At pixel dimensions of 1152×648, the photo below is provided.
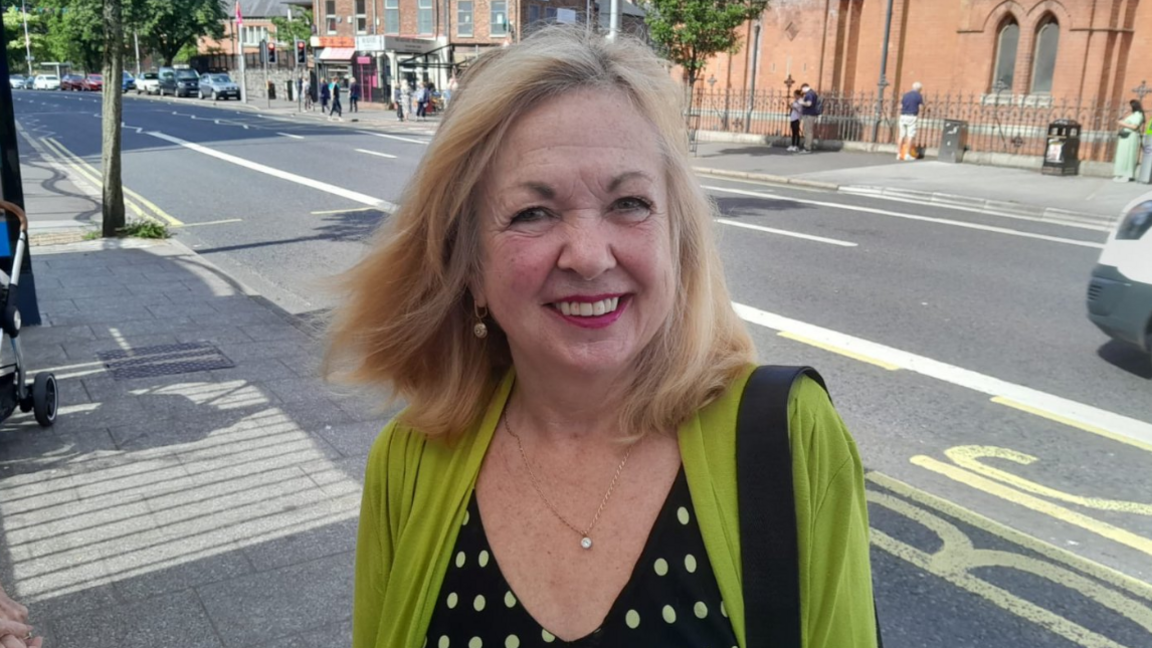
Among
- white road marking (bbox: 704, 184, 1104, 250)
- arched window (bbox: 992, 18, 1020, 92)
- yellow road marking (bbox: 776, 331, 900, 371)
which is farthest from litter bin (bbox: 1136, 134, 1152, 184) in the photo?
yellow road marking (bbox: 776, 331, 900, 371)

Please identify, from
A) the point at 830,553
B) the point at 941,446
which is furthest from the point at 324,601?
the point at 941,446

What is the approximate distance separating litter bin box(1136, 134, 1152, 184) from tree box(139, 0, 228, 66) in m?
45.8

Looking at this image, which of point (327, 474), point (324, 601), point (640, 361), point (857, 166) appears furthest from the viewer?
point (857, 166)

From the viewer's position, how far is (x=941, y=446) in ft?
16.8

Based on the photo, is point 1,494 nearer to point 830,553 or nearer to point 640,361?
point 640,361

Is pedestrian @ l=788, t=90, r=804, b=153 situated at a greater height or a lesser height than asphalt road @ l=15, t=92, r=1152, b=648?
greater

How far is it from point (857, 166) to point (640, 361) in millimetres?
20616

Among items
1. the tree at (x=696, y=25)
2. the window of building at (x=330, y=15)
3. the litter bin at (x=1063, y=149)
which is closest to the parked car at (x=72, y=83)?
the window of building at (x=330, y=15)

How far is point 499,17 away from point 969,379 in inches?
1970

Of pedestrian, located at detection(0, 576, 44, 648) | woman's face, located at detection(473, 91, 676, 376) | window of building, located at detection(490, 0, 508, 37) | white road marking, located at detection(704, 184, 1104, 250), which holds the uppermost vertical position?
window of building, located at detection(490, 0, 508, 37)

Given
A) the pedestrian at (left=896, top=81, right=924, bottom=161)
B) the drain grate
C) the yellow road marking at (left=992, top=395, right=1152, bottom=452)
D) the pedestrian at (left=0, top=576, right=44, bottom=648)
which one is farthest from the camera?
the pedestrian at (left=896, top=81, right=924, bottom=161)

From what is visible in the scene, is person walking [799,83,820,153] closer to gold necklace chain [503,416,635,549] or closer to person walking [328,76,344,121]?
person walking [328,76,344,121]

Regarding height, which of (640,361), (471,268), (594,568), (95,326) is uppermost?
(471,268)

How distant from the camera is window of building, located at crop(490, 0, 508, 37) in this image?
5209cm
